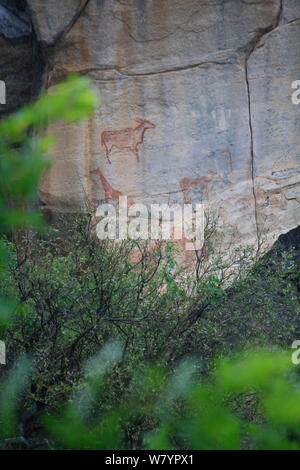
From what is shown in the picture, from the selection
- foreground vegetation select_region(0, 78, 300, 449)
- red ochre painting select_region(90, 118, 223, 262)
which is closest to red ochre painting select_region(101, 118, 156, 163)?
red ochre painting select_region(90, 118, 223, 262)

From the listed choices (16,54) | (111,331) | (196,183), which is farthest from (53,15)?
(111,331)

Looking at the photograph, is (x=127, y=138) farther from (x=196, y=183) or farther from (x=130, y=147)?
(x=196, y=183)

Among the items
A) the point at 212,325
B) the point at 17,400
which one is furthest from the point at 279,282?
the point at 17,400

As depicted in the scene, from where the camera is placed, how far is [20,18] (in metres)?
6.45

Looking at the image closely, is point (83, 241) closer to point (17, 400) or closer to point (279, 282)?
point (17, 400)

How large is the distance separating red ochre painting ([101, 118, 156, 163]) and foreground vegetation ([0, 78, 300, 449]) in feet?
6.63

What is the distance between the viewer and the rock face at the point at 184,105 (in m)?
5.62

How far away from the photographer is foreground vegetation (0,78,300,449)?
3.22ft

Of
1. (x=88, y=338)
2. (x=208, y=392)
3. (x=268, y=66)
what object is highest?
(x=268, y=66)

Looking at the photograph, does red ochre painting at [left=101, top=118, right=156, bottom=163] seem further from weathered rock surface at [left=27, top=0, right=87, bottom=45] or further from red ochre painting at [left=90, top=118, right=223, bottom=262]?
weathered rock surface at [left=27, top=0, right=87, bottom=45]

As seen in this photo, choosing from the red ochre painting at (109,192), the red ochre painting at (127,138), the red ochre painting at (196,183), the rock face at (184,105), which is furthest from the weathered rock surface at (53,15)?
the red ochre painting at (196,183)

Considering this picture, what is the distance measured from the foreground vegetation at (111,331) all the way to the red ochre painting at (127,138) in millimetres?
2021

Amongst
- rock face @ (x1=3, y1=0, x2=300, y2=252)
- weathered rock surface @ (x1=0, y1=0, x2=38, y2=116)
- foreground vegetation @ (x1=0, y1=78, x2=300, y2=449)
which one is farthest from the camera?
weathered rock surface @ (x1=0, y1=0, x2=38, y2=116)

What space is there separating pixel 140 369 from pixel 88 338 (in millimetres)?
443
